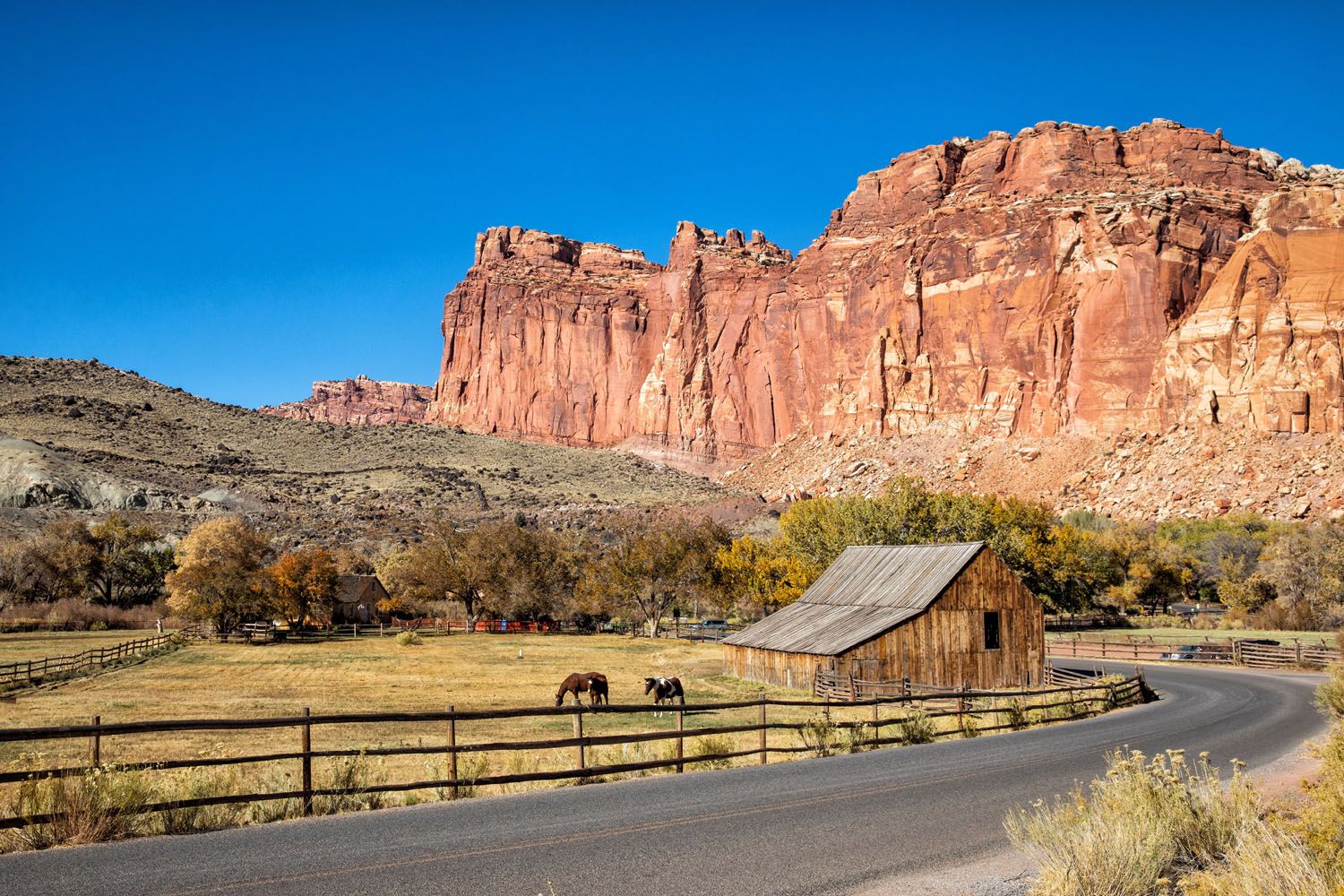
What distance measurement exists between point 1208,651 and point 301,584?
152 ft

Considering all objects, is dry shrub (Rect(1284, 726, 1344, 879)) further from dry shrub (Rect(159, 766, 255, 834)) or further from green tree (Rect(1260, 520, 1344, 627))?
green tree (Rect(1260, 520, 1344, 627))

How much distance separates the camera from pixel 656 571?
56.2 metres

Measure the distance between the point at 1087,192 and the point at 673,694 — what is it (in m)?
102

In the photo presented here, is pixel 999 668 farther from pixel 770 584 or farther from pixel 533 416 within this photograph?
pixel 533 416

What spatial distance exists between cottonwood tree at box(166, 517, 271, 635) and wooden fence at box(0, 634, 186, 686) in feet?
24.4

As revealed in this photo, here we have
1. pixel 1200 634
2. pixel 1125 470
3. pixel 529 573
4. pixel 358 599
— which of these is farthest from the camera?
pixel 1125 470

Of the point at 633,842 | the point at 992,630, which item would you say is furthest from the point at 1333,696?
the point at 633,842

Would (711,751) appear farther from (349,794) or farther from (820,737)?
(349,794)

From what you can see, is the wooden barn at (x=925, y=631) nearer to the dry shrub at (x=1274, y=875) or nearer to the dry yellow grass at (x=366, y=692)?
the dry yellow grass at (x=366, y=692)

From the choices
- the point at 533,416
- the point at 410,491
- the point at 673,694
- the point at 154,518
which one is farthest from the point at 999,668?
the point at 533,416

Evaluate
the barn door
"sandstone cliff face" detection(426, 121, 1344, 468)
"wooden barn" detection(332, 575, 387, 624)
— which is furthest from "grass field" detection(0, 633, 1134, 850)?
"sandstone cliff face" detection(426, 121, 1344, 468)

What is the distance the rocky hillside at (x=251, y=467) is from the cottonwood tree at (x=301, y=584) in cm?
2077

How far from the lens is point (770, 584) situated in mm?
53312

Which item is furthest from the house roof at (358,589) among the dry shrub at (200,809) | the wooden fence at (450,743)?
the dry shrub at (200,809)
